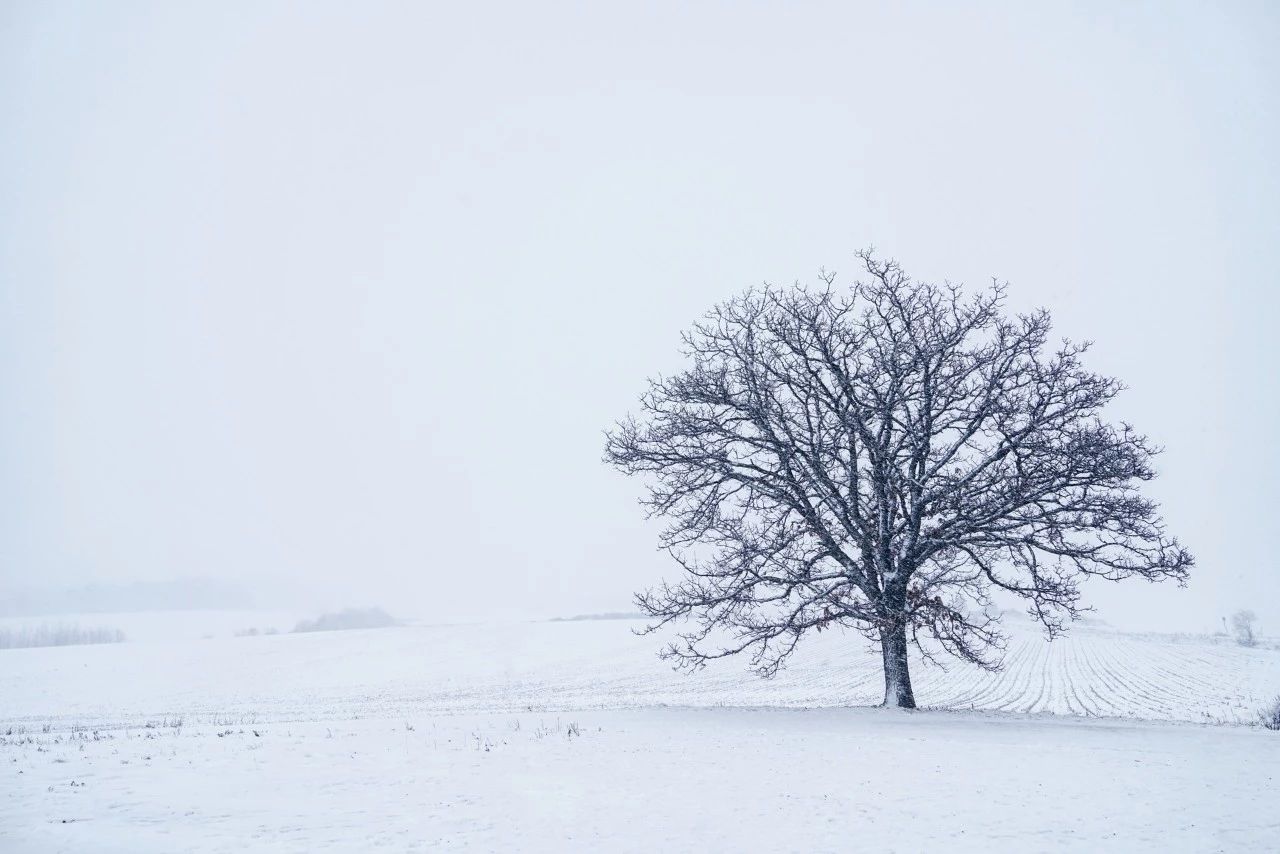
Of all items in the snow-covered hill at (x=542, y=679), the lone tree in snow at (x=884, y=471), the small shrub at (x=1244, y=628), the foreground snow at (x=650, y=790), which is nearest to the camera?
the foreground snow at (x=650, y=790)

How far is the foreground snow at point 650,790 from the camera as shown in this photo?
28.4 ft

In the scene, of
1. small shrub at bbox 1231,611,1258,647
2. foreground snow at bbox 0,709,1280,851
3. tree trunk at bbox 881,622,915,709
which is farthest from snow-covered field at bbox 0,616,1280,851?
small shrub at bbox 1231,611,1258,647

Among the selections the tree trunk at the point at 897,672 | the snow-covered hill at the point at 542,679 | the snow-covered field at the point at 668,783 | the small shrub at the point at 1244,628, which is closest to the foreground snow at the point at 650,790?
the snow-covered field at the point at 668,783

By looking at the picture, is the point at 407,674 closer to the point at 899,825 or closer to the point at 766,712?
the point at 766,712

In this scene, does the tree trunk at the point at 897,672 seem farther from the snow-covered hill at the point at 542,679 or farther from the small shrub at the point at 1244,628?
the small shrub at the point at 1244,628

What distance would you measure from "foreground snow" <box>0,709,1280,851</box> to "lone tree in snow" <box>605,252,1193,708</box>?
352 cm

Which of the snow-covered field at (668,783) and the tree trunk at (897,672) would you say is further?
the tree trunk at (897,672)

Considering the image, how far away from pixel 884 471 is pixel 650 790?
1076cm

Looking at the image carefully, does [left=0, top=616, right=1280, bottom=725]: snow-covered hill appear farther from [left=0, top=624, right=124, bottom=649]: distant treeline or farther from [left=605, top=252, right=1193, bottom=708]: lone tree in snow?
[left=0, top=624, right=124, bottom=649]: distant treeline

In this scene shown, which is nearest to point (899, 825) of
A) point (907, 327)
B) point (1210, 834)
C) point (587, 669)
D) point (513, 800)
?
point (1210, 834)

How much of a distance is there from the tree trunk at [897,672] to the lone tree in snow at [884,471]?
5cm

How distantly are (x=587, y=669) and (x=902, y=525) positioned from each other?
28.4 metres

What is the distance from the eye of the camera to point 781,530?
19891 millimetres

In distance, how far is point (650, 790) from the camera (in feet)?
Answer: 35.3
